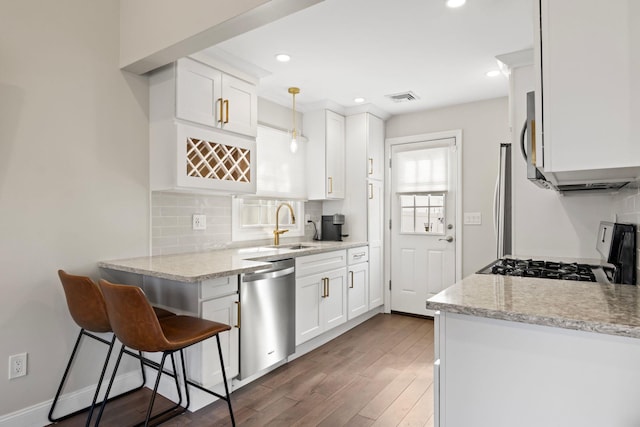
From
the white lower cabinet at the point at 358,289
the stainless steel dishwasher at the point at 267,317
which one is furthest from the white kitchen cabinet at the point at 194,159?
the white lower cabinet at the point at 358,289

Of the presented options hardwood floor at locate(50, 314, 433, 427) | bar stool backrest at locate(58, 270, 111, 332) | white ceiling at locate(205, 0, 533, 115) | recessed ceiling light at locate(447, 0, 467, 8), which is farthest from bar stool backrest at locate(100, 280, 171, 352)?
recessed ceiling light at locate(447, 0, 467, 8)

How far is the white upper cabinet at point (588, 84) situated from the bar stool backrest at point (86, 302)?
211cm

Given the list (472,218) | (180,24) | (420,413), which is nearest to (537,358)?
(420,413)

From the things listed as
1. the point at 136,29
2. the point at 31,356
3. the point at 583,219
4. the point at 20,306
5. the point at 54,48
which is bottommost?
the point at 31,356

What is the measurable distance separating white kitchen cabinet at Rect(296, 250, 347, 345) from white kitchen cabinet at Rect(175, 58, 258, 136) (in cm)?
122

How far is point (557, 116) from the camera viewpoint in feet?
3.65

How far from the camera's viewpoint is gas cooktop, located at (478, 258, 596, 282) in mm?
1624

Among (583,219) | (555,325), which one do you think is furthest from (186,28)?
(583,219)

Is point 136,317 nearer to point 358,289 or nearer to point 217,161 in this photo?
point 217,161

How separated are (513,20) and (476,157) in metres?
1.84

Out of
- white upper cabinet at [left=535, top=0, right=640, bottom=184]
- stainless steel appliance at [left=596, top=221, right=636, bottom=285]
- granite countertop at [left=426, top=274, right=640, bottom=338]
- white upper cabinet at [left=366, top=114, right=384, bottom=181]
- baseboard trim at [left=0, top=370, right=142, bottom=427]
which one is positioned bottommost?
baseboard trim at [left=0, top=370, right=142, bottom=427]

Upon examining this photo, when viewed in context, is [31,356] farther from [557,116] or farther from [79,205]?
[557,116]

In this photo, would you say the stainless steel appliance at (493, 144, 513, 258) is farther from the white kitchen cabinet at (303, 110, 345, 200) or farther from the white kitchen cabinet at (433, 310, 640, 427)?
the white kitchen cabinet at (433, 310, 640, 427)

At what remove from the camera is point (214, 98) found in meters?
2.70
